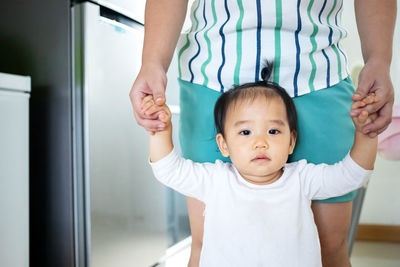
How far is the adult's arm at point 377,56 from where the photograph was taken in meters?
0.70

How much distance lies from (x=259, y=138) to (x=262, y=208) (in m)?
0.13

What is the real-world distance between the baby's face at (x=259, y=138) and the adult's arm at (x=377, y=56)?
0.14 m

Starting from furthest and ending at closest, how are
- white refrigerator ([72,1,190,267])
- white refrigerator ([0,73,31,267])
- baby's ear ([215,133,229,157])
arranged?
white refrigerator ([72,1,190,267])
white refrigerator ([0,73,31,267])
baby's ear ([215,133,229,157])

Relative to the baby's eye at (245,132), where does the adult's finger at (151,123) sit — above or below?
above

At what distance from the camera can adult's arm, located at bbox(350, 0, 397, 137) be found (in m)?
0.70

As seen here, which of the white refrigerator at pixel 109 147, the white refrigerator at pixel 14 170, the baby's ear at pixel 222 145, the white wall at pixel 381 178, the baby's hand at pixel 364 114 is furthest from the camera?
the white wall at pixel 381 178

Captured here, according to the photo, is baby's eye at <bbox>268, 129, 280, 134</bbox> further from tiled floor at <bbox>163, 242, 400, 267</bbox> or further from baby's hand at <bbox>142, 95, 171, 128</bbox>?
tiled floor at <bbox>163, 242, 400, 267</bbox>

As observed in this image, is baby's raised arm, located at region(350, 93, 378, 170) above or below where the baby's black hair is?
below

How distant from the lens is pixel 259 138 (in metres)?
0.75

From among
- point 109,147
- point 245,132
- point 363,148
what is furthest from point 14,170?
point 363,148

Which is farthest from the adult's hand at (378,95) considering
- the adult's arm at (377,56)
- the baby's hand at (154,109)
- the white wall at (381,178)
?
the white wall at (381,178)

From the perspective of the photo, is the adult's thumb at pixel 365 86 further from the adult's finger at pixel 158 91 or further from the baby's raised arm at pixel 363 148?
the adult's finger at pixel 158 91

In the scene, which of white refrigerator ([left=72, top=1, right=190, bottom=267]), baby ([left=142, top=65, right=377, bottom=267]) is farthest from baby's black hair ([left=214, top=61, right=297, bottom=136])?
white refrigerator ([left=72, top=1, right=190, bottom=267])

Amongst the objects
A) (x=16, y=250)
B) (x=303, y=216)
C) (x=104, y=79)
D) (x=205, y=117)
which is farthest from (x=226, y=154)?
(x=16, y=250)
